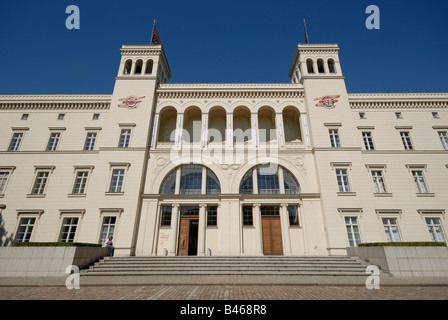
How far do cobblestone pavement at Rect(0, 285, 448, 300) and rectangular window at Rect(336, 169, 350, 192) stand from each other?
468 inches

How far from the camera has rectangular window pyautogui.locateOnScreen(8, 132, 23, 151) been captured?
974 inches

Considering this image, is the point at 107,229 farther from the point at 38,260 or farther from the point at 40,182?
the point at 40,182

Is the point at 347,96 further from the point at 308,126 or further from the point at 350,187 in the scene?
the point at 350,187

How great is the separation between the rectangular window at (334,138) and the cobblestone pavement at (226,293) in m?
15.6

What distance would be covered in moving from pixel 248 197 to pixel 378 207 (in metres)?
12.7

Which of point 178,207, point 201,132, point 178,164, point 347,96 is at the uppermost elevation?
point 347,96

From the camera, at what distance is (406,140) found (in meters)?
24.7

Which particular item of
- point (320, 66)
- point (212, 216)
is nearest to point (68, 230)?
point (212, 216)

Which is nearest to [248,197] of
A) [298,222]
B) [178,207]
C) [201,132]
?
[298,222]

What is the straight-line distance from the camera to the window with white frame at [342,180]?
21625 millimetres

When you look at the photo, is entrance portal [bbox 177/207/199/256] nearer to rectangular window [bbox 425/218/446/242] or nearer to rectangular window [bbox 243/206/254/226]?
rectangular window [bbox 243/206/254/226]

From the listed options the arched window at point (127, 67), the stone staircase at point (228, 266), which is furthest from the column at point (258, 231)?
the arched window at point (127, 67)

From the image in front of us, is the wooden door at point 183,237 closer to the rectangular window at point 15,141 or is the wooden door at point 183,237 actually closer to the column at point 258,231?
the column at point 258,231

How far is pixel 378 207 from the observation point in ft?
68.9
